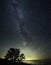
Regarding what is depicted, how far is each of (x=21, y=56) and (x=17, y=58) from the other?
293 cm

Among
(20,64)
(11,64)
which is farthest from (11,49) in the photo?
(11,64)

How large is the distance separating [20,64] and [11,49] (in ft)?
45.9

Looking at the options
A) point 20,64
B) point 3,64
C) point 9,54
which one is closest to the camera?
point 3,64

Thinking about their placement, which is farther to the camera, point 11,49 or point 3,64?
point 11,49

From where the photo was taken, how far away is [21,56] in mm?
134750

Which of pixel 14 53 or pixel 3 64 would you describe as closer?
pixel 3 64

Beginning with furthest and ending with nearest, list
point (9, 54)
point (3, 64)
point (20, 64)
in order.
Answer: point (9, 54) < point (20, 64) < point (3, 64)

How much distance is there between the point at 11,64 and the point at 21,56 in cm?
2184

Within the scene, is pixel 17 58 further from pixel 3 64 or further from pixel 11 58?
pixel 3 64

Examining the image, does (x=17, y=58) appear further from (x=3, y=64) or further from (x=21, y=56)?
(x=3, y=64)

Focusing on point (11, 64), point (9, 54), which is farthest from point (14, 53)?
point (11, 64)

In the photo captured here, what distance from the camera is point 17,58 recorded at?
13375cm

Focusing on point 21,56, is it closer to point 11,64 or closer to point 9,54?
point 9,54

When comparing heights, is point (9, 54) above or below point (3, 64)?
above
